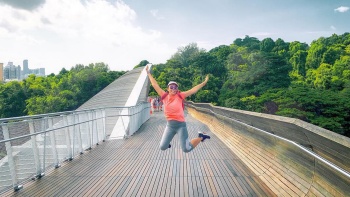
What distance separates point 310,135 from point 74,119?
23.3 ft

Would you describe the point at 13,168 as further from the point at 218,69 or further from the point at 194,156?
the point at 218,69

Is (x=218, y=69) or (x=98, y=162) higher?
(x=218, y=69)

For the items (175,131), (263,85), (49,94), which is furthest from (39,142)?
(49,94)

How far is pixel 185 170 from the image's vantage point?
758cm

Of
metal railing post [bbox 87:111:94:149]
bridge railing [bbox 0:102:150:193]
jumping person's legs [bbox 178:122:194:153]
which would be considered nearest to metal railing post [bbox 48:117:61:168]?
bridge railing [bbox 0:102:150:193]

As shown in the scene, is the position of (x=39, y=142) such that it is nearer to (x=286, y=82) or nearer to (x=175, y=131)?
(x=175, y=131)

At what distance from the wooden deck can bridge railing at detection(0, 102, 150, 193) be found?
262 millimetres

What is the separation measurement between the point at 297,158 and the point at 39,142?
5.50 metres

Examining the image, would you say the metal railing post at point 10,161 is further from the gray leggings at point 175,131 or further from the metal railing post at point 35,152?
the gray leggings at point 175,131

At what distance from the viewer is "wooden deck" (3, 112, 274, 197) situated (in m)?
5.86

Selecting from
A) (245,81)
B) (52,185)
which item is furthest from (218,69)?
(52,185)

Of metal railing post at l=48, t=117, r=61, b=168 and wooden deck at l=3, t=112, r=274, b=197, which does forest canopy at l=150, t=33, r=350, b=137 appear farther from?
metal railing post at l=48, t=117, r=61, b=168

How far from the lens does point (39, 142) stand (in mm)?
7168

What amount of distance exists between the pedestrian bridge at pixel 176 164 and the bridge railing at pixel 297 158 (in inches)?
0.5
